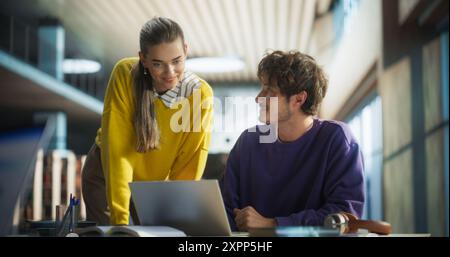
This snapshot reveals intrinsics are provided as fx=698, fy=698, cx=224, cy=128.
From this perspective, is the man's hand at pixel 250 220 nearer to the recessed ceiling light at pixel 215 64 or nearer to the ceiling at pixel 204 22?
Answer: the recessed ceiling light at pixel 215 64

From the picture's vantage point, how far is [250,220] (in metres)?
1.44

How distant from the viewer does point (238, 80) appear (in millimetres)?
2908

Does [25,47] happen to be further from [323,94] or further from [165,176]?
[323,94]

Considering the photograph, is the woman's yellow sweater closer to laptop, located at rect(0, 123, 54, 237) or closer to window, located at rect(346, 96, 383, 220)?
laptop, located at rect(0, 123, 54, 237)

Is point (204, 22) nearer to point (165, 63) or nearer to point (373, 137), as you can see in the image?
point (165, 63)

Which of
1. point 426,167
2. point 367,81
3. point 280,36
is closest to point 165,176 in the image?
point 280,36

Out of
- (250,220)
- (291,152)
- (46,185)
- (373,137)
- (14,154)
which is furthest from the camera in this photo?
(46,185)

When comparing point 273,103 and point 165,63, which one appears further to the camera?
point 165,63

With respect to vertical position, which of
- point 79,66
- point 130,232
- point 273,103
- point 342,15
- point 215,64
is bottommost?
point 130,232

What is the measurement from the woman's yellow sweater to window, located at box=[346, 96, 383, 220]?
1914mm

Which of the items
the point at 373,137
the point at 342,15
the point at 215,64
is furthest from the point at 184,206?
the point at 373,137

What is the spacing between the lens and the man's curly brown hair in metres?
1.65

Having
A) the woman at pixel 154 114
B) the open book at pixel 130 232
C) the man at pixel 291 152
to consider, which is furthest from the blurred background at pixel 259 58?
the open book at pixel 130 232

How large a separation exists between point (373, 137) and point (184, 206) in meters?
3.23
